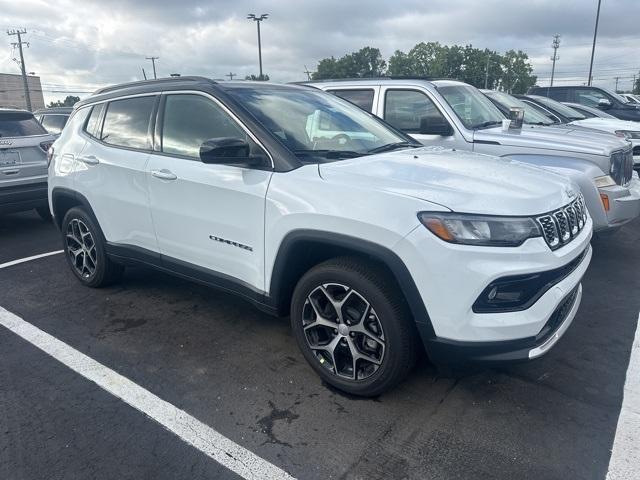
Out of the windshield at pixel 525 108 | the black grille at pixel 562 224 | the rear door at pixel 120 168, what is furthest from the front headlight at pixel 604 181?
the rear door at pixel 120 168

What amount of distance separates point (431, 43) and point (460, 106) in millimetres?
88832

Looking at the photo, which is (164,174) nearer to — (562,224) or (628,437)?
(562,224)

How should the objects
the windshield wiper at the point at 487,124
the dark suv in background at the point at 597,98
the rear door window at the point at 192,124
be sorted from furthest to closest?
the dark suv in background at the point at 597,98 < the windshield wiper at the point at 487,124 < the rear door window at the point at 192,124

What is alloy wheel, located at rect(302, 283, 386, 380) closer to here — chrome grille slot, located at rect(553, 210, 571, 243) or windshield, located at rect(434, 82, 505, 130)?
chrome grille slot, located at rect(553, 210, 571, 243)

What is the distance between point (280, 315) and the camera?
3.26 meters

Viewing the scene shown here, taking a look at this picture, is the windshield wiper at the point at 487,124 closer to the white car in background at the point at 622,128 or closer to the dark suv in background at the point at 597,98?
the white car in background at the point at 622,128

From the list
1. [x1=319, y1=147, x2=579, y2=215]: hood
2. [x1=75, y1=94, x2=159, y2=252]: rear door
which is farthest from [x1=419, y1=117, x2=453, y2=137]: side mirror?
[x1=75, y1=94, x2=159, y2=252]: rear door

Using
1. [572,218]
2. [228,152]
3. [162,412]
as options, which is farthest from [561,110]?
[162,412]

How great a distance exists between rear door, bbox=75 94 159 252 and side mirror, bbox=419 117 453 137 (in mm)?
3059

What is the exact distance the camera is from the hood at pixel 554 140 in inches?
206

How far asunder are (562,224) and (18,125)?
23.2ft

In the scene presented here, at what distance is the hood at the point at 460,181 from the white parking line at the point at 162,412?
1.51 metres

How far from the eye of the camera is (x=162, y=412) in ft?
9.52

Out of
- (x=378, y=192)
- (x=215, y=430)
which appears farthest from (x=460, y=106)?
(x=215, y=430)
